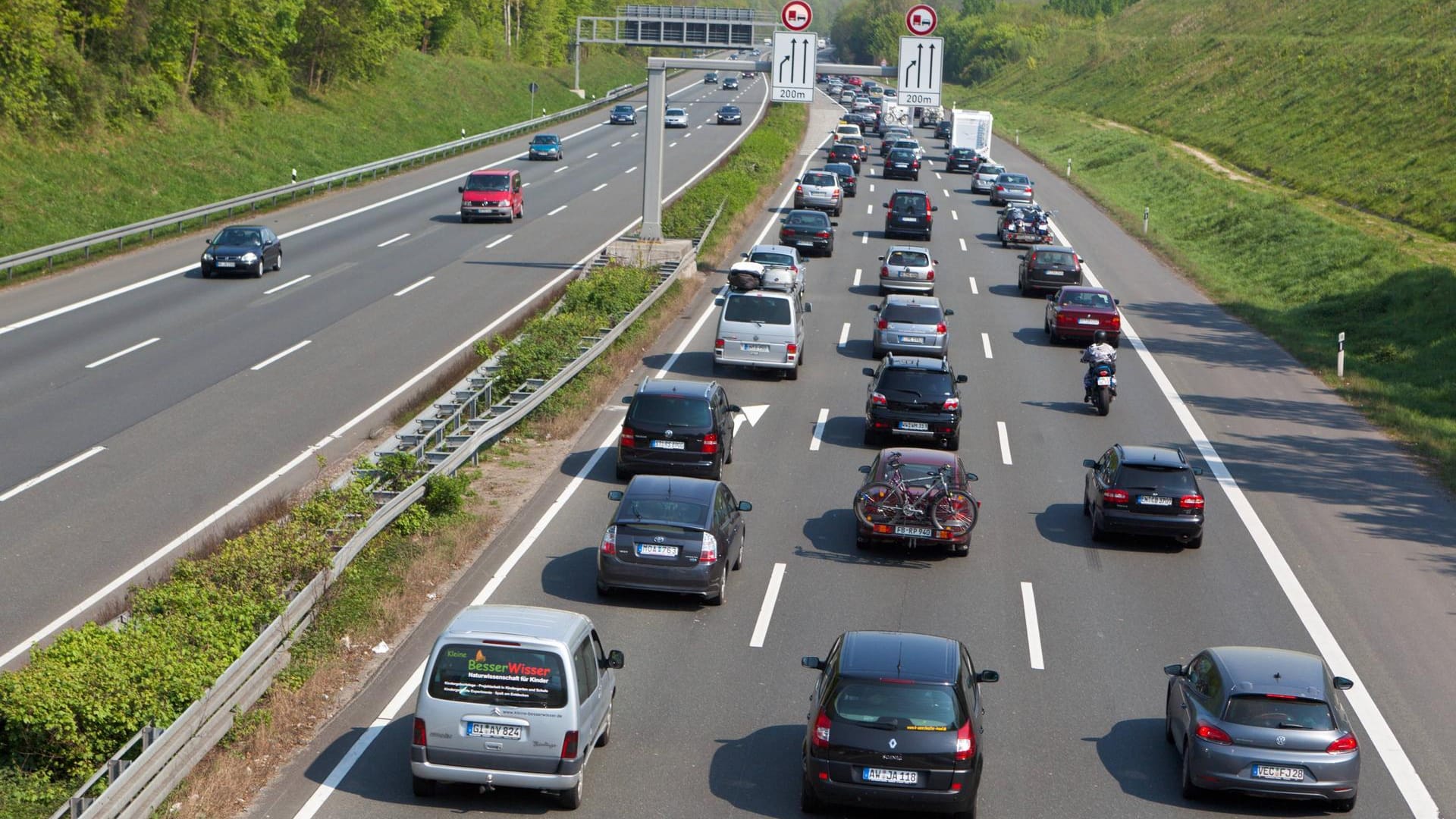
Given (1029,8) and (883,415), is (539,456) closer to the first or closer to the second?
(883,415)

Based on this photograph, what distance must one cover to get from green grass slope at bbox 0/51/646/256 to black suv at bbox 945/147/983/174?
89.7ft

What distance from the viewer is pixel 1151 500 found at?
2086 centimetres

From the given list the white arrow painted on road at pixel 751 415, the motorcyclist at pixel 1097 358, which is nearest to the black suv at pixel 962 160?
the motorcyclist at pixel 1097 358

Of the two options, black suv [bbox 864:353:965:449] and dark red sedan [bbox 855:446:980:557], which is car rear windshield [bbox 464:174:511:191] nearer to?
black suv [bbox 864:353:965:449]

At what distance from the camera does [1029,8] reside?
197000 millimetres

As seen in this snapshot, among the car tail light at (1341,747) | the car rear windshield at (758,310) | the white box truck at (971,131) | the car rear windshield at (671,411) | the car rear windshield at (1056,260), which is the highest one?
the white box truck at (971,131)

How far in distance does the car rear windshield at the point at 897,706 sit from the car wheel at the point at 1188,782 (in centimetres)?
233

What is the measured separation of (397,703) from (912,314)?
2117cm

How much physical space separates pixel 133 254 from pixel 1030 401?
27206 millimetres

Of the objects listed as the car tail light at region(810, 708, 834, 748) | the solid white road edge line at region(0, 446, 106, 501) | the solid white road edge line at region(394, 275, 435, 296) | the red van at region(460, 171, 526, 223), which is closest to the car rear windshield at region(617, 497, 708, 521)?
the car tail light at region(810, 708, 834, 748)

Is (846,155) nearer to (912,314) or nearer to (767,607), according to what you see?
(912,314)

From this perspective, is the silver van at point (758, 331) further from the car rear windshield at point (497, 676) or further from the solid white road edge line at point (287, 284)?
the car rear windshield at point (497, 676)

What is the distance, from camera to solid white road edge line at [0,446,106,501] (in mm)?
21375

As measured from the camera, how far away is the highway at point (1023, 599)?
43.3 feet
